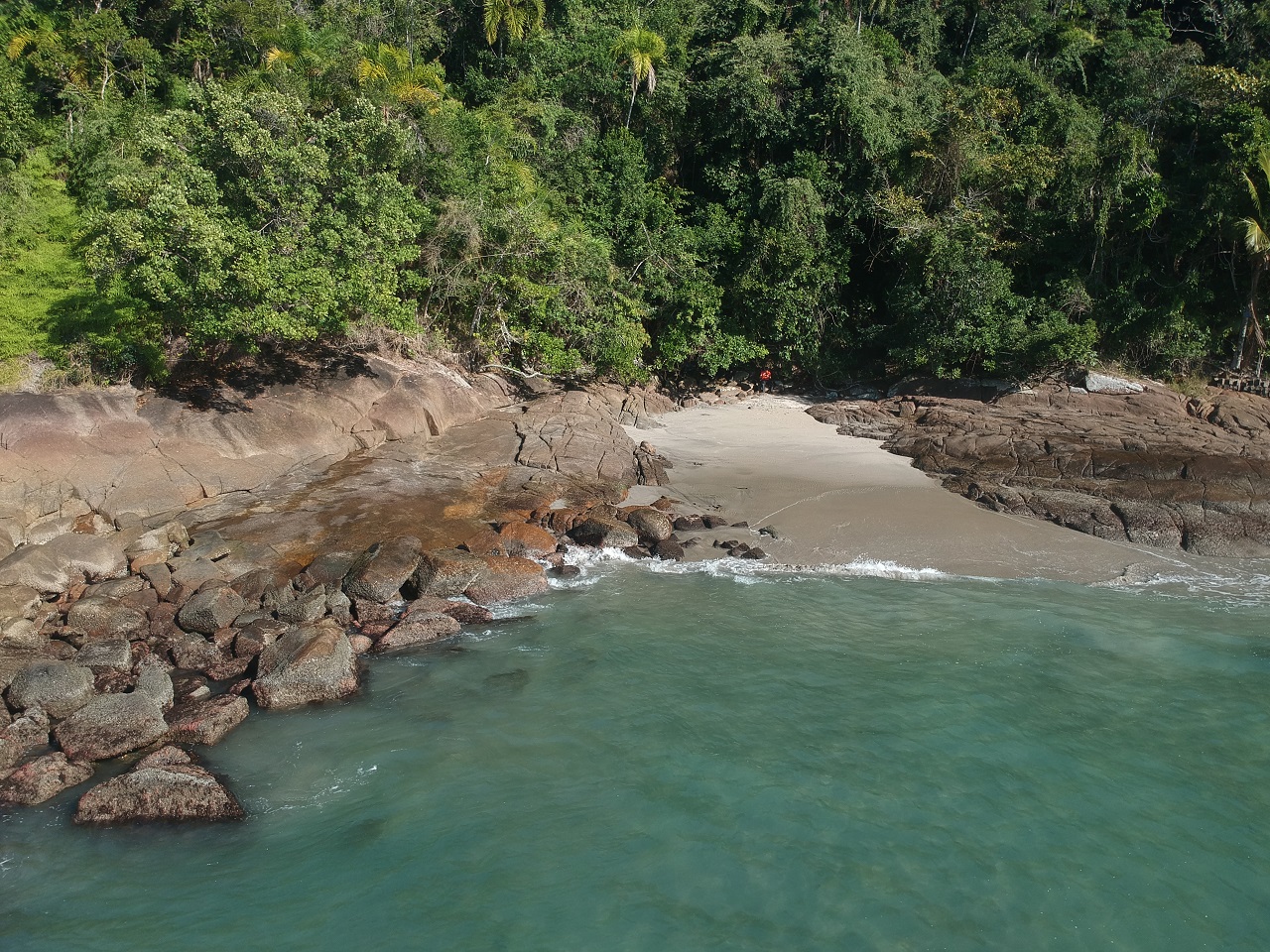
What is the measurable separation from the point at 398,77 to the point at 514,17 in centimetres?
793

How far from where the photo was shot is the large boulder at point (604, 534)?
15.7 m

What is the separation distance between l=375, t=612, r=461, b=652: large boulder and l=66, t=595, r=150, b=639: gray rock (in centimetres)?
357

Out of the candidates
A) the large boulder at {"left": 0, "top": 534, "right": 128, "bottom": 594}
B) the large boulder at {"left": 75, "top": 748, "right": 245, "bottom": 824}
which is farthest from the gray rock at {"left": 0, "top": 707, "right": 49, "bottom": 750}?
the large boulder at {"left": 0, "top": 534, "right": 128, "bottom": 594}

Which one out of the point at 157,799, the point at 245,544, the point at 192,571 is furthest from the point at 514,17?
the point at 157,799

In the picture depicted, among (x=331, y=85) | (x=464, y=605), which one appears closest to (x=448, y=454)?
(x=464, y=605)

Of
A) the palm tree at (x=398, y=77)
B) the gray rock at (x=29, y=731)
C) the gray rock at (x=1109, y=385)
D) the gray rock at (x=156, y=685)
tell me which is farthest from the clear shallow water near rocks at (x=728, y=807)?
the palm tree at (x=398, y=77)

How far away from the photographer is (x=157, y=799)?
852 centimetres

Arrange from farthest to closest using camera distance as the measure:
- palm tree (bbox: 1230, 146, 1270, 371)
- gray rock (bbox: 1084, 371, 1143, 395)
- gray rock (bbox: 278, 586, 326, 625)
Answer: gray rock (bbox: 1084, 371, 1143, 395) → palm tree (bbox: 1230, 146, 1270, 371) → gray rock (bbox: 278, 586, 326, 625)

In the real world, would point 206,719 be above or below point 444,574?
below

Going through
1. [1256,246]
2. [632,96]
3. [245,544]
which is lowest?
[245,544]

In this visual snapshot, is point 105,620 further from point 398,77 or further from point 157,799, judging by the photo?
point 398,77

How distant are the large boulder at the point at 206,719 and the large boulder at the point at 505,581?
4007mm

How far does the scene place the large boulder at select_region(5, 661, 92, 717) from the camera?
10180 mm

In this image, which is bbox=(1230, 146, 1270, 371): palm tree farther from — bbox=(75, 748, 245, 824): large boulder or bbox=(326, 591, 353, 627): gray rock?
bbox=(75, 748, 245, 824): large boulder
